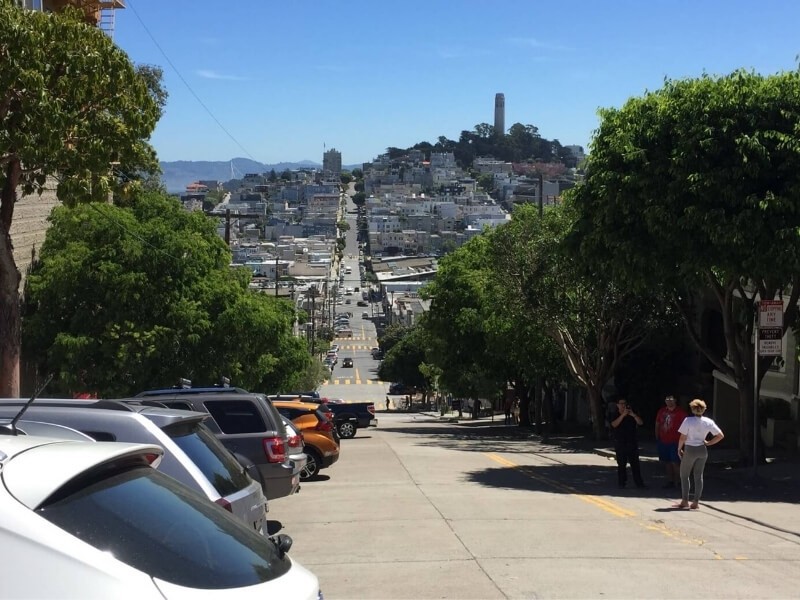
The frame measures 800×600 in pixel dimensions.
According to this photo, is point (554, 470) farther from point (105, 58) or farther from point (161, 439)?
point (161, 439)

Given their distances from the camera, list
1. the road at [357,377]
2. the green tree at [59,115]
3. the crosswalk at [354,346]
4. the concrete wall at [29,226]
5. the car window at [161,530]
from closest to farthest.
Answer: the car window at [161,530] < the green tree at [59,115] < the concrete wall at [29,226] < the road at [357,377] < the crosswalk at [354,346]

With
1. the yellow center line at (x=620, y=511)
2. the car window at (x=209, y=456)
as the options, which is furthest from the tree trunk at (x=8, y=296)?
the car window at (x=209, y=456)

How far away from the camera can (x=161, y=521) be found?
362 cm

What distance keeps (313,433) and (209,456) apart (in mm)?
12981

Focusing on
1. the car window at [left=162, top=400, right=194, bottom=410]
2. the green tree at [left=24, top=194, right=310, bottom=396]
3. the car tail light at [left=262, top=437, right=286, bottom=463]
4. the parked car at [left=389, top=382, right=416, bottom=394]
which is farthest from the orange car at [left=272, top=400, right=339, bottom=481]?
the parked car at [left=389, top=382, right=416, bottom=394]

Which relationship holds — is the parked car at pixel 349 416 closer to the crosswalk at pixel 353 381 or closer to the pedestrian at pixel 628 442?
the pedestrian at pixel 628 442

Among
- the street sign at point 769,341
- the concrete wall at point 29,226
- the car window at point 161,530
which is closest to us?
the car window at point 161,530

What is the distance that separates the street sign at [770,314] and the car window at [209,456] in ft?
42.8

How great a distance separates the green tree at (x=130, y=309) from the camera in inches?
1261

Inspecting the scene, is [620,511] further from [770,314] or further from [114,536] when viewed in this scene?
[114,536]

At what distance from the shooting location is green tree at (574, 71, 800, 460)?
1823 centimetres

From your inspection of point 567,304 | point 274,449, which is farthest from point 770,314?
point 567,304

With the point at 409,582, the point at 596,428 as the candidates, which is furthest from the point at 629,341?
the point at 409,582

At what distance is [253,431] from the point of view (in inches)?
521
